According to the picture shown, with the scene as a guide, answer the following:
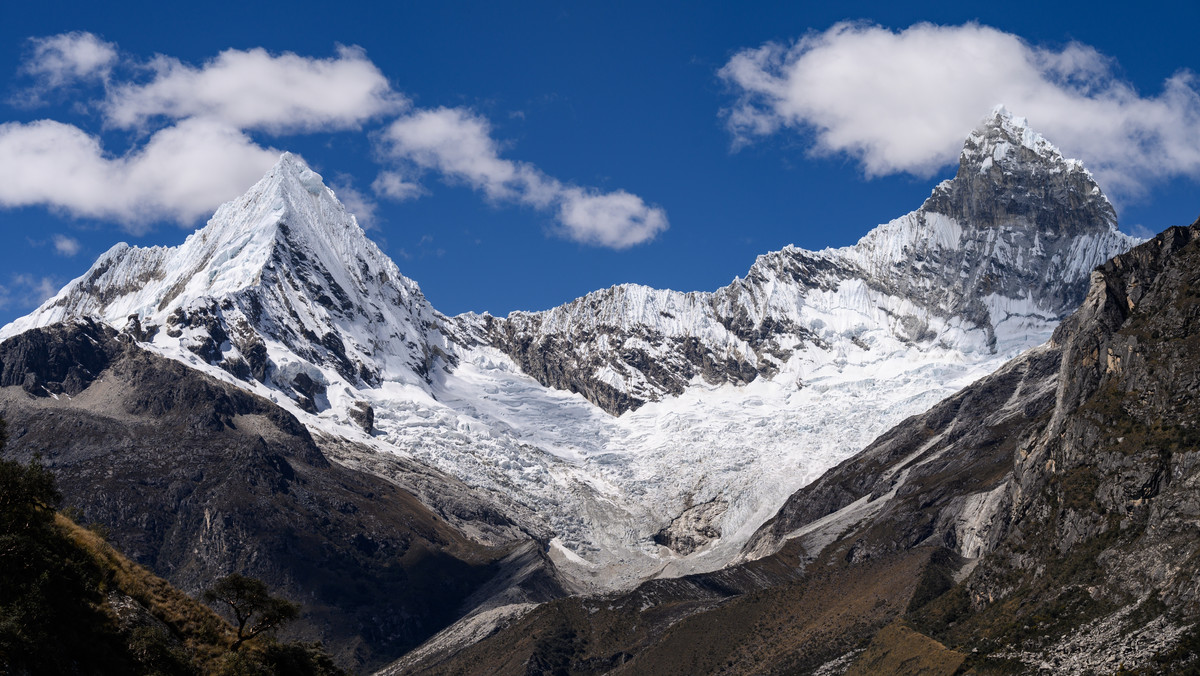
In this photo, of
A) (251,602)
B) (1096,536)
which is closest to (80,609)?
(251,602)

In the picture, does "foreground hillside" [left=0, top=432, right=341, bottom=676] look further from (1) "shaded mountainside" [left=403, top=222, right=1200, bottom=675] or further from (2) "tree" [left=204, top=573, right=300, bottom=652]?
(1) "shaded mountainside" [left=403, top=222, right=1200, bottom=675]

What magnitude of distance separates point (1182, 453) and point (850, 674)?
Answer: 5065 cm

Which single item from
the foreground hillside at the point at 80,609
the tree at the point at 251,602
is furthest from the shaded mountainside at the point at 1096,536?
the foreground hillside at the point at 80,609

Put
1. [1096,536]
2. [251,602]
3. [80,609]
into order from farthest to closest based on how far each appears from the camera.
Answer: [1096,536]
[251,602]
[80,609]

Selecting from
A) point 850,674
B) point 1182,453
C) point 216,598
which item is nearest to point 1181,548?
point 1182,453

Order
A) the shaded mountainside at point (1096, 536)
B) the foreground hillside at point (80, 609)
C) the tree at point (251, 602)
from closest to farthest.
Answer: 1. the foreground hillside at point (80, 609)
2. the tree at point (251, 602)
3. the shaded mountainside at point (1096, 536)

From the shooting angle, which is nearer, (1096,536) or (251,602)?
(251,602)

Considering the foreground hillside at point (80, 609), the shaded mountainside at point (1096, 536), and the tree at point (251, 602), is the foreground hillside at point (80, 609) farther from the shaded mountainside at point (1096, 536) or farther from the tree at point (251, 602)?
the shaded mountainside at point (1096, 536)

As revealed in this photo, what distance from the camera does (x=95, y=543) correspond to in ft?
228

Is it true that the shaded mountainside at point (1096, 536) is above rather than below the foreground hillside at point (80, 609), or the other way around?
below

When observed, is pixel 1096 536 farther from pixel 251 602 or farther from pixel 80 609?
pixel 80 609

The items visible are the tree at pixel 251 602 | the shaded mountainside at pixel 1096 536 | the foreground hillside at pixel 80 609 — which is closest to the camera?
the foreground hillside at pixel 80 609

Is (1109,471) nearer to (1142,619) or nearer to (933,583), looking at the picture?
(1142,619)

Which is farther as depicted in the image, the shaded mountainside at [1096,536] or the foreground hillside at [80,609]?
the shaded mountainside at [1096,536]
